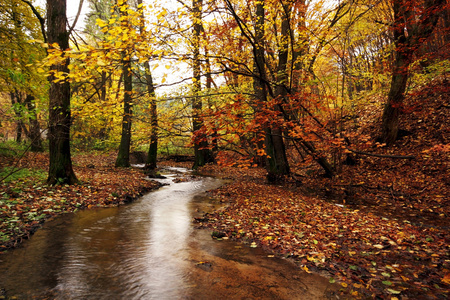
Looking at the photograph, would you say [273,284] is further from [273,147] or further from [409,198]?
[273,147]

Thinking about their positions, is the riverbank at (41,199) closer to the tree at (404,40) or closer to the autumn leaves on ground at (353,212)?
the autumn leaves on ground at (353,212)

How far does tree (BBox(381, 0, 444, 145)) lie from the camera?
8.61 meters

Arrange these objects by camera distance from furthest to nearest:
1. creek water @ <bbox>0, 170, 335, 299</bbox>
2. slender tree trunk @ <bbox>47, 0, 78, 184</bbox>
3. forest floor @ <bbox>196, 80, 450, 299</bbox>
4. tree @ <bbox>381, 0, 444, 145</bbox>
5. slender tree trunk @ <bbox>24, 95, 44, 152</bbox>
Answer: tree @ <bbox>381, 0, 444, 145</bbox> < slender tree trunk @ <bbox>47, 0, 78, 184</bbox> < slender tree trunk @ <bbox>24, 95, 44, 152</bbox> < forest floor @ <bbox>196, 80, 450, 299</bbox> < creek water @ <bbox>0, 170, 335, 299</bbox>

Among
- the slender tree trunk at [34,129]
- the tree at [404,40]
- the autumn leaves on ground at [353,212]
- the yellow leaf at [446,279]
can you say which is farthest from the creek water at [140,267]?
the tree at [404,40]

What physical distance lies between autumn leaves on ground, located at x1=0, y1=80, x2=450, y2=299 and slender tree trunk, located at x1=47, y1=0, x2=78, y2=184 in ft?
1.83

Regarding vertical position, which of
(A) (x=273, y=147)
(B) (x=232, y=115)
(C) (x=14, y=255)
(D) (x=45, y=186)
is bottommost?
(C) (x=14, y=255)

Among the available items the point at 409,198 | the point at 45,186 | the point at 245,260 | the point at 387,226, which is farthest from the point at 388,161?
the point at 45,186

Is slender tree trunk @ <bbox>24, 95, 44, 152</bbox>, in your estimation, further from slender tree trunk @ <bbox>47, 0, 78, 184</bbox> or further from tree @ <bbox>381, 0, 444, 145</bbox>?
tree @ <bbox>381, 0, 444, 145</bbox>

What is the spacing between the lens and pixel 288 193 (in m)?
8.84

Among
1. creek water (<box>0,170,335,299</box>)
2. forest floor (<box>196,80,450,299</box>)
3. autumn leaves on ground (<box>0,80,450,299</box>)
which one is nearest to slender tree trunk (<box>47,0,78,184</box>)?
autumn leaves on ground (<box>0,80,450,299</box>)

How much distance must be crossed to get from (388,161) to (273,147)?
15.9 ft

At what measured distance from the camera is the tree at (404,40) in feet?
28.3

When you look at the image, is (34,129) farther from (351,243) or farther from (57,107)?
(351,243)

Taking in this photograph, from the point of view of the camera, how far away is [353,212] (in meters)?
6.52
